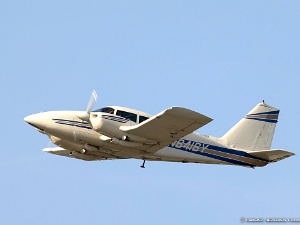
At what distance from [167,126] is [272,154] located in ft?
26.5

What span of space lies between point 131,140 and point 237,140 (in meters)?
8.10

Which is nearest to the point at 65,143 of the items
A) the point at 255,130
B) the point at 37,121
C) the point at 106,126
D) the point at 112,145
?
the point at 37,121

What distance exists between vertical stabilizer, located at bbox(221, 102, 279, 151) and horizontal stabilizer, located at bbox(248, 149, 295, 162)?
1.29m

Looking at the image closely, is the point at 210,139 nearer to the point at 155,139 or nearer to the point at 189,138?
the point at 189,138

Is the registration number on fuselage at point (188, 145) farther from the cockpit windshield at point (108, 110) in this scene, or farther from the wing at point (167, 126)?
the cockpit windshield at point (108, 110)

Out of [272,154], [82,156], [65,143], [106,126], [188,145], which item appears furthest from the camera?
[82,156]

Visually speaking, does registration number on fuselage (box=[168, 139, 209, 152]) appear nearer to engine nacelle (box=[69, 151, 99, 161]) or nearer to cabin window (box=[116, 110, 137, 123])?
cabin window (box=[116, 110, 137, 123])

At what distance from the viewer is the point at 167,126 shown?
33.4 m

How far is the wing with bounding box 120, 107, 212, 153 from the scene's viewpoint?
3158 centimetres

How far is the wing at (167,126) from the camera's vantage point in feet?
→ 104

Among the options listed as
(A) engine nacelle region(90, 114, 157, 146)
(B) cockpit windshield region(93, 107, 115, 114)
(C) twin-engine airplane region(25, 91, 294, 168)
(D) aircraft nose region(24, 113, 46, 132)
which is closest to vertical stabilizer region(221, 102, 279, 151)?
(C) twin-engine airplane region(25, 91, 294, 168)

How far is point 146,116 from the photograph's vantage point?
35.7m

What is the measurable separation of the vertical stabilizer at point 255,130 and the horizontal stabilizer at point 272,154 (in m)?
1.29

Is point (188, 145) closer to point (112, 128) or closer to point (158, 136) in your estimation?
point (158, 136)
